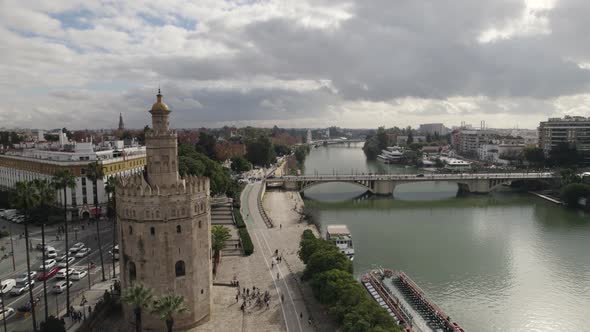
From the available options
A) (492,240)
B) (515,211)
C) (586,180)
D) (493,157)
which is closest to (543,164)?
(493,157)

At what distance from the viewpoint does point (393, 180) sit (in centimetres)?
9475

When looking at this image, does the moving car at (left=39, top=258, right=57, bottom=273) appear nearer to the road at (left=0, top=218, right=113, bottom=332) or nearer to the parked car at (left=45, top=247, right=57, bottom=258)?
the road at (left=0, top=218, right=113, bottom=332)

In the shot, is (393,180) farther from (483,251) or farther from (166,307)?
(166,307)

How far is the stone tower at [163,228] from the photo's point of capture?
2759 cm

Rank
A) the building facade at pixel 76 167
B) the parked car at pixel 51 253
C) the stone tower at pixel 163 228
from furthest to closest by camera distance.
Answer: the building facade at pixel 76 167, the parked car at pixel 51 253, the stone tower at pixel 163 228

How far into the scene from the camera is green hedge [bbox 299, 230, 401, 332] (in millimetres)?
27133

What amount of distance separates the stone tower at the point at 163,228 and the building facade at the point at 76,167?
1350 inches

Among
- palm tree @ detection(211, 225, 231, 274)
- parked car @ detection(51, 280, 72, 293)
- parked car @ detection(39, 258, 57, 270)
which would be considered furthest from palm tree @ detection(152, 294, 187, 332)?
parked car @ detection(39, 258, 57, 270)

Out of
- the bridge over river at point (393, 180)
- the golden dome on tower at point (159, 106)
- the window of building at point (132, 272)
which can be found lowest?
the bridge over river at point (393, 180)

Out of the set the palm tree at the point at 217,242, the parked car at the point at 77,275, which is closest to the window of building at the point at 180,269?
the palm tree at the point at 217,242

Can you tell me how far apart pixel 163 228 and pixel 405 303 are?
2249cm

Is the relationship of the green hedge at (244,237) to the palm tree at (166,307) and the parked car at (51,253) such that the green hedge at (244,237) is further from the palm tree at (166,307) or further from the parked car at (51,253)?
the palm tree at (166,307)

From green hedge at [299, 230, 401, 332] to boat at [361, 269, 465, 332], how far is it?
4071mm

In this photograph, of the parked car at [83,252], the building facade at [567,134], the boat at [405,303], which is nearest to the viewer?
the boat at [405,303]
